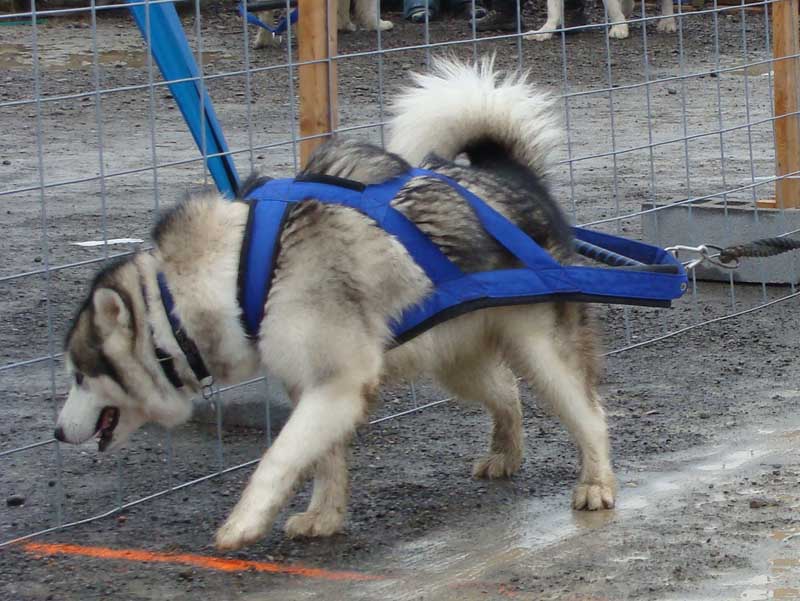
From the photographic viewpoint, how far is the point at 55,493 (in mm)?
4293

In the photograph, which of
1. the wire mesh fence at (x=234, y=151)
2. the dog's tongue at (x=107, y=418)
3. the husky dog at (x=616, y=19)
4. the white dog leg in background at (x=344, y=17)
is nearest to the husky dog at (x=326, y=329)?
the dog's tongue at (x=107, y=418)

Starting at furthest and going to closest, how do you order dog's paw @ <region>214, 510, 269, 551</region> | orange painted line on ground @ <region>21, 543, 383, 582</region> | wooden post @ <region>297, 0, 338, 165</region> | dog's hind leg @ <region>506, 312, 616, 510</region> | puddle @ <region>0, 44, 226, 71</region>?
puddle @ <region>0, 44, 226, 71</region>, wooden post @ <region>297, 0, 338, 165</region>, dog's hind leg @ <region>506, 312, 616, 510</region>, orange painted line on ground @ <region>21, 543, 383, 582</region>, dog's paw @ <region>214, 510, 269, 551</region>

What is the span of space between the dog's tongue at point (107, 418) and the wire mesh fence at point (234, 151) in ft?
1.02

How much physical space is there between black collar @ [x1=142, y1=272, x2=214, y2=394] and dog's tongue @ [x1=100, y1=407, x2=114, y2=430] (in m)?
0.21

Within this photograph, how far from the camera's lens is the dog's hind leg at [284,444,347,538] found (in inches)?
154

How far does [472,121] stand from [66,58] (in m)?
10.4

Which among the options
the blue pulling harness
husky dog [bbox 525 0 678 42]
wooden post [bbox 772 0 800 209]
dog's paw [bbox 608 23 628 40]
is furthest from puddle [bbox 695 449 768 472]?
dog's paw [bbox 608 23 628 40]

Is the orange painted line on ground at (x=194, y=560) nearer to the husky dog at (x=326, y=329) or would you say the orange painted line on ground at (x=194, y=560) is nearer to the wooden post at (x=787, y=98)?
the husky dog at (x=326, y=329)

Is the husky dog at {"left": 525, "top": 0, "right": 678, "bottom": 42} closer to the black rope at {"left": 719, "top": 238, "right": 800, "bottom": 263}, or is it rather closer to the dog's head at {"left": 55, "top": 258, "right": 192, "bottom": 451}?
the black rope at {"left": 719, "top": 238, "right": 800, "bottom": 263}

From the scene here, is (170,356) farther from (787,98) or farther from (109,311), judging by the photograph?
(787,98)

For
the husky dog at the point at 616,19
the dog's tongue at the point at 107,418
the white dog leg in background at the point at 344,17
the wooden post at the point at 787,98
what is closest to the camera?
the dog's tongue at the point at 107,418

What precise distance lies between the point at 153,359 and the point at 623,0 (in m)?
13.0

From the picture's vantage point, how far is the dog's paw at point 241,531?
138 inches

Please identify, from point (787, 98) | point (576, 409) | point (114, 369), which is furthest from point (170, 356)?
point (787, 98)
